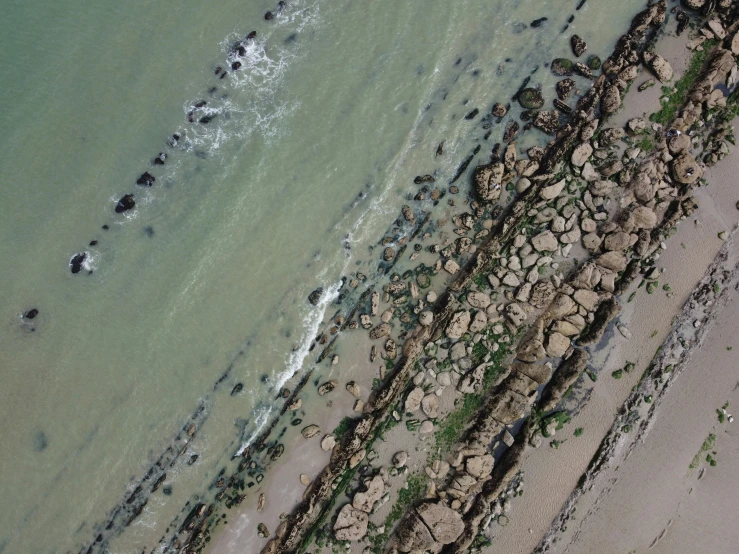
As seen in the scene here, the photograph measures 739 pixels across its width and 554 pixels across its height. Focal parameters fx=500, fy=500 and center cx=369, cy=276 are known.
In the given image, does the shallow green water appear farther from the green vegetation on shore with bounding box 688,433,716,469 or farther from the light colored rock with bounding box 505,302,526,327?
the green vegetation on shore with bounding box 688,433,716,469

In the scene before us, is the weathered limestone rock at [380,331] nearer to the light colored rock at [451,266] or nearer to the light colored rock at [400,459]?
the light colored rock at [451,266]

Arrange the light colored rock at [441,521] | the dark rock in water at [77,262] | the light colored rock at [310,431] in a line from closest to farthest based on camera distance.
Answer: the light colored rock at [441,521]
the light colored rock at [310,431]
the dark rock in water at [77,262]

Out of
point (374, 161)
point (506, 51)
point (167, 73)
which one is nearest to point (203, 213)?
point (167, 73)

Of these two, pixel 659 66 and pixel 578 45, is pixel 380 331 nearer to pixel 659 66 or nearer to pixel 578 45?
pixel 578 45

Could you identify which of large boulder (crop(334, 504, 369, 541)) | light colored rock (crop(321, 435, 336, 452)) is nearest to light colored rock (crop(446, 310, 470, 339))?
light colored rock (crop(321, 435, 336, 452))

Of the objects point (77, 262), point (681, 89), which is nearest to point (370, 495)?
point (77, 262)

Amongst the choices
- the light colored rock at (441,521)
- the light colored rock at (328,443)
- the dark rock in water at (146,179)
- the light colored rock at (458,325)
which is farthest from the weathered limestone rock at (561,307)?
the dark rock in water at (146,179)

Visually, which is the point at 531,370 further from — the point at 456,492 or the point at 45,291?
the point at 45,291
